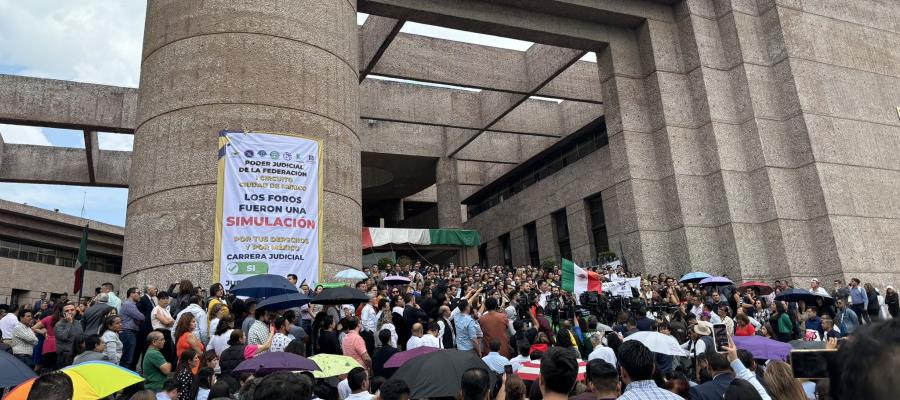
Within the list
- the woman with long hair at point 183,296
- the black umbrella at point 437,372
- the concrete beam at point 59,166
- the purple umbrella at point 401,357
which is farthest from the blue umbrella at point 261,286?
the concrete beam at point 59,166

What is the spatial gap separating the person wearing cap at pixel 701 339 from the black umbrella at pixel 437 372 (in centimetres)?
431

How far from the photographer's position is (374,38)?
79.2ft

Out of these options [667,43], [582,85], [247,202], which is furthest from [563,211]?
[247,202]

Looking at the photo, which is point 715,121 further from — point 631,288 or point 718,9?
point 631,288

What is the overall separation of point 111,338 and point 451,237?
2768 centimetres

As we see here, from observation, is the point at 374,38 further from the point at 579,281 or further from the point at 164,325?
the point at 164,325

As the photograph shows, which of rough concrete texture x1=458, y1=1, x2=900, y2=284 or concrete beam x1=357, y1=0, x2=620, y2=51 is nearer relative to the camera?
rough concrete texture x1=458, y1=1, x2=900, y2=284

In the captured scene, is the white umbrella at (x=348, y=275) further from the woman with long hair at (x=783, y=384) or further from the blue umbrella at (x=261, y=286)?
the woman with long hair at (x=783, y=384)

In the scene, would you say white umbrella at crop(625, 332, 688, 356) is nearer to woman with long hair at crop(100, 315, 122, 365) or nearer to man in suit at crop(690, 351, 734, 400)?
man in suit at crop(690, 351, 734, 400)

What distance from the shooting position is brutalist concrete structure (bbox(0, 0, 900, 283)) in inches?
643

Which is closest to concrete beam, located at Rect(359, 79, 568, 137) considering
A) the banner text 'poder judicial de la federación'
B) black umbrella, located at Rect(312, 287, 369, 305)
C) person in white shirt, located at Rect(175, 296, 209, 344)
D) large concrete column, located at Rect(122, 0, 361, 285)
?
large concrete column, located at Rect(122, 0, 361, 285)

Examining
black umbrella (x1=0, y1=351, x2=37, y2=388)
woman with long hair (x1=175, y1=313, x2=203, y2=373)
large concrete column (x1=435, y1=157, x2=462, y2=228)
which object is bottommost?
black umbrella (x1=0, y1=351, x2=37, y2=388)

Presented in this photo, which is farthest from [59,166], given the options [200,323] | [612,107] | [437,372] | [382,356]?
[437,372]

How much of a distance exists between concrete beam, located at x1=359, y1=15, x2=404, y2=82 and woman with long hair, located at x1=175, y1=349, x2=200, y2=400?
57.7 feet
